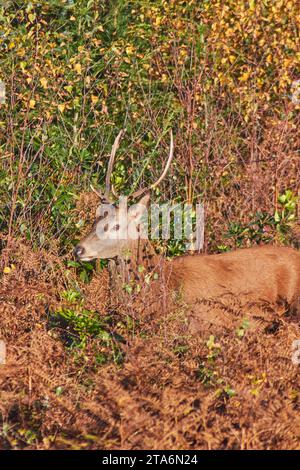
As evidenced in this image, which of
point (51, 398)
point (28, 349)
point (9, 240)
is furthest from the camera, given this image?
point (9, 240)

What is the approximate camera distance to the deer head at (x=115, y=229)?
26.4ft

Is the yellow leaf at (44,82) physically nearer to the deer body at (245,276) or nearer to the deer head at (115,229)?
the deer head at (115,229)

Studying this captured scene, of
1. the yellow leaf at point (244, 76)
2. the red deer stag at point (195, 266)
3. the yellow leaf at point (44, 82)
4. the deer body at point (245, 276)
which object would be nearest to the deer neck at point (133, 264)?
the red deer stag at point (195, 266)

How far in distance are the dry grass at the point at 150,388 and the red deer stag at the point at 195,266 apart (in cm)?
32

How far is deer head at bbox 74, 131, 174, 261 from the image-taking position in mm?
8047

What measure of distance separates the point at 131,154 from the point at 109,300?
8.12ft

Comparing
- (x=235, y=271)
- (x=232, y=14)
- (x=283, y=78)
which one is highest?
(x=232, y=14)

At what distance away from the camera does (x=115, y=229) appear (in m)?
8.13

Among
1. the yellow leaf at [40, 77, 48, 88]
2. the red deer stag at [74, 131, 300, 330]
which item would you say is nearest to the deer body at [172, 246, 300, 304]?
the red deer stag at [74, 131, 300, 330]

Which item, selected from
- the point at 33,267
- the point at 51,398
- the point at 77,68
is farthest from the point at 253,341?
the point at 77,68

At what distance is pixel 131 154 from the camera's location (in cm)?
1006

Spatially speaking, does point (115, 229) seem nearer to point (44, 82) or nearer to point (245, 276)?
point (245, 276)
